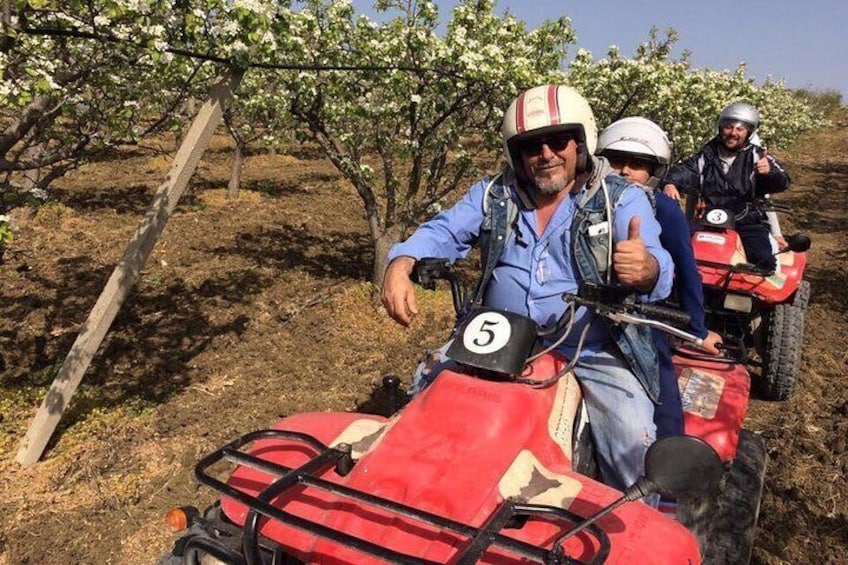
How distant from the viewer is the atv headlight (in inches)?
230

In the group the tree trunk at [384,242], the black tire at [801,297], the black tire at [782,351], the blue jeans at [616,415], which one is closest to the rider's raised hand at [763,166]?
the black tire at [801,297]

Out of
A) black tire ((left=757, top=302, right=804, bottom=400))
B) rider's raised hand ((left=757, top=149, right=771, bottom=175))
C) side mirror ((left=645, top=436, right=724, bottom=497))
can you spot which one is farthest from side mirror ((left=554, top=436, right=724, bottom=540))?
rider's raised hand ((left=757, top=149, right=771, bottom=175))

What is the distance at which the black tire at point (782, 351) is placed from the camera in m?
6.02

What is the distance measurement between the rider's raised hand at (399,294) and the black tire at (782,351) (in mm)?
4490

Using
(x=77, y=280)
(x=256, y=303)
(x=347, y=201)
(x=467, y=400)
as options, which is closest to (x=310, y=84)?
(x=256, y=303)

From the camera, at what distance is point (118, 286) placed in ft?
15.3

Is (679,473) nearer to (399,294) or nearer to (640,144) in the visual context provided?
(399,294)

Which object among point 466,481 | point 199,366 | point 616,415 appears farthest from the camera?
point 199,366

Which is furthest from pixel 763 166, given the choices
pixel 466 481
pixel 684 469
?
pixel 466 481

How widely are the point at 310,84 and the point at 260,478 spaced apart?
17.4 feet

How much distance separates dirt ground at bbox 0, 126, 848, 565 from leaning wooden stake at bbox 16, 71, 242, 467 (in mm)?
293

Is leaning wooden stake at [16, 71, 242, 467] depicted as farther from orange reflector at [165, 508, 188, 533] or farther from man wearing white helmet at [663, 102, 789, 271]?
man wearing white helmet at [663, 102, 789, 271]

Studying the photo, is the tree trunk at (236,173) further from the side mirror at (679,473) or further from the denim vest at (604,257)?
the side mirror at (679,473)

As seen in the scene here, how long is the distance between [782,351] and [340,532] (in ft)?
17.7
